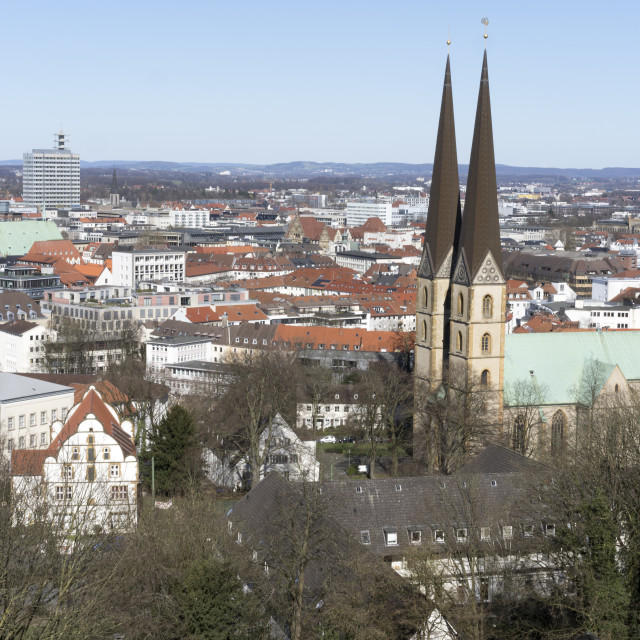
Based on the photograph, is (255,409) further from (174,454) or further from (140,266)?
(140,266)

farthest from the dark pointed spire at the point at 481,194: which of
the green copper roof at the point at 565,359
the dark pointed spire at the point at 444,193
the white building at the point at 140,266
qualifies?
the white building at the point at 140,266

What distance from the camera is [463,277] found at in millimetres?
71500

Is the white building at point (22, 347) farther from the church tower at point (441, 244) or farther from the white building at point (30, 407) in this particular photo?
the church tower at point (441, 244)

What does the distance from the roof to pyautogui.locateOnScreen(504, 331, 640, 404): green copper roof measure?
25.9 m

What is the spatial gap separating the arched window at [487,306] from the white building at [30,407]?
24059 mm

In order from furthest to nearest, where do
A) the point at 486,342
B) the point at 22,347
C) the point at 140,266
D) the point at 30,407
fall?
1. the point at 140,266
2. the point at 22,347
3. the point at 486,342
4. the point at 30,407

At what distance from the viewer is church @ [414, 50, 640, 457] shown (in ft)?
231

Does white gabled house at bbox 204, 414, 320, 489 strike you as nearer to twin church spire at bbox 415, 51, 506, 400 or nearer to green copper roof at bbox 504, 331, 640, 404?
twin church spire at bbox 415, 51, 506, 400

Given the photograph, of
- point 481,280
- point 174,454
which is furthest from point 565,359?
point 174,454

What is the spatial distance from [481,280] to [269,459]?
51.0 ft

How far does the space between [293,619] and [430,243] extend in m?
37.4

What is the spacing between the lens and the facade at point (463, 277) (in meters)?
70.3

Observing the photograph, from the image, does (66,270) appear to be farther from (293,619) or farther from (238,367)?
(293,619)

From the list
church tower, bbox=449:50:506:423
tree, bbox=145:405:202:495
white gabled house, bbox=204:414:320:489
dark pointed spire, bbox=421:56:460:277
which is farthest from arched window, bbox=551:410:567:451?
tree, bbox=145:405:202:495
